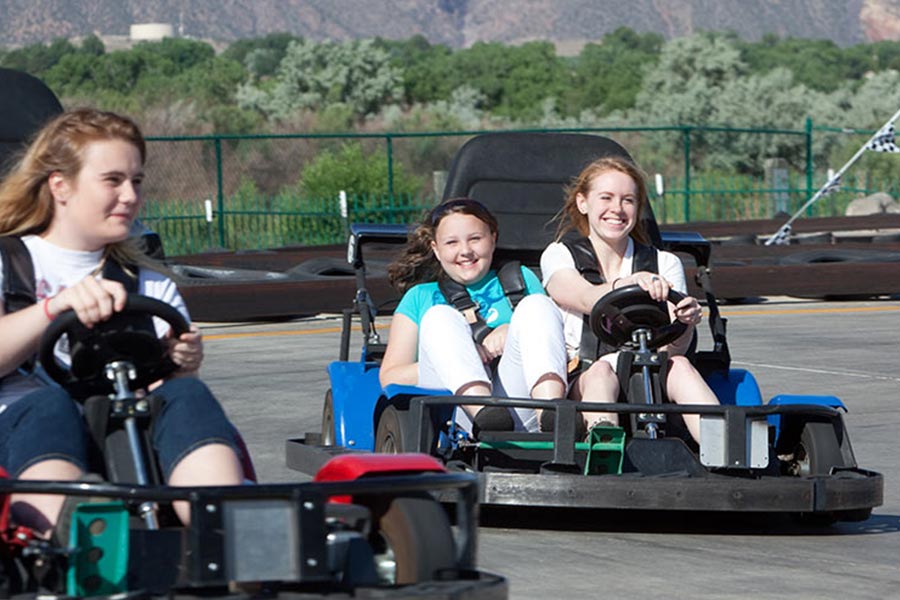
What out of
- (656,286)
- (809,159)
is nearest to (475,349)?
(656,286)

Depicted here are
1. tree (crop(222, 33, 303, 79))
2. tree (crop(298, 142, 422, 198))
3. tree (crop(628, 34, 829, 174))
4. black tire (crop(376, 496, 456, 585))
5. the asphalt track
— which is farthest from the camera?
tree (crop(222, 33, 303, 79))

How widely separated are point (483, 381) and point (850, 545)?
1.26 m

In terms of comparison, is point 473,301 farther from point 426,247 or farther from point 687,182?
point 687,182

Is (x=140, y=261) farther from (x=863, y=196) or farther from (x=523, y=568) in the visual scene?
(x=863, y=196)

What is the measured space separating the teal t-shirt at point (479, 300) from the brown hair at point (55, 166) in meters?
2.12

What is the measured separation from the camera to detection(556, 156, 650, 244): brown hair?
643 cm

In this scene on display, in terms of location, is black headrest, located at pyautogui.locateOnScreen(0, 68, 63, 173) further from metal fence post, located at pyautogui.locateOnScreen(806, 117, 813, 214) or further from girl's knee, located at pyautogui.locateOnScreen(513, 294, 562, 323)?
metal fence post, located at pyautogui.locateOnScreen(806, 117, 813, 214)

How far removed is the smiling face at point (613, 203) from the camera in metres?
6.37

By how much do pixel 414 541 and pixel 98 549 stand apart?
609mm

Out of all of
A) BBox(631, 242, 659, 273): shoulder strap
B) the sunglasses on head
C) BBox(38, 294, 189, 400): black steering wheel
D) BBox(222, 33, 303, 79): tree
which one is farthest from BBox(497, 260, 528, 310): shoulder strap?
BBox(222, 33, 303, 79): tree

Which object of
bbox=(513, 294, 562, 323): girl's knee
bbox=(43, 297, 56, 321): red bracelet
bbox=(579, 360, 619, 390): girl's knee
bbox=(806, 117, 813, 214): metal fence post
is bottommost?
bbox=(579, 360, 619, 390): girl's knee

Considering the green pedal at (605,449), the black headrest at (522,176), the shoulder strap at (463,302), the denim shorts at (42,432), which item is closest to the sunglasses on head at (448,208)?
the shoulder strap at (463,302)

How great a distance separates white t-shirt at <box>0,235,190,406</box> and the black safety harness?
6.95 feet

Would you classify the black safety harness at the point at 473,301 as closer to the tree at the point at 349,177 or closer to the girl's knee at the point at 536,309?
the girl's knee at the point at 536,309
